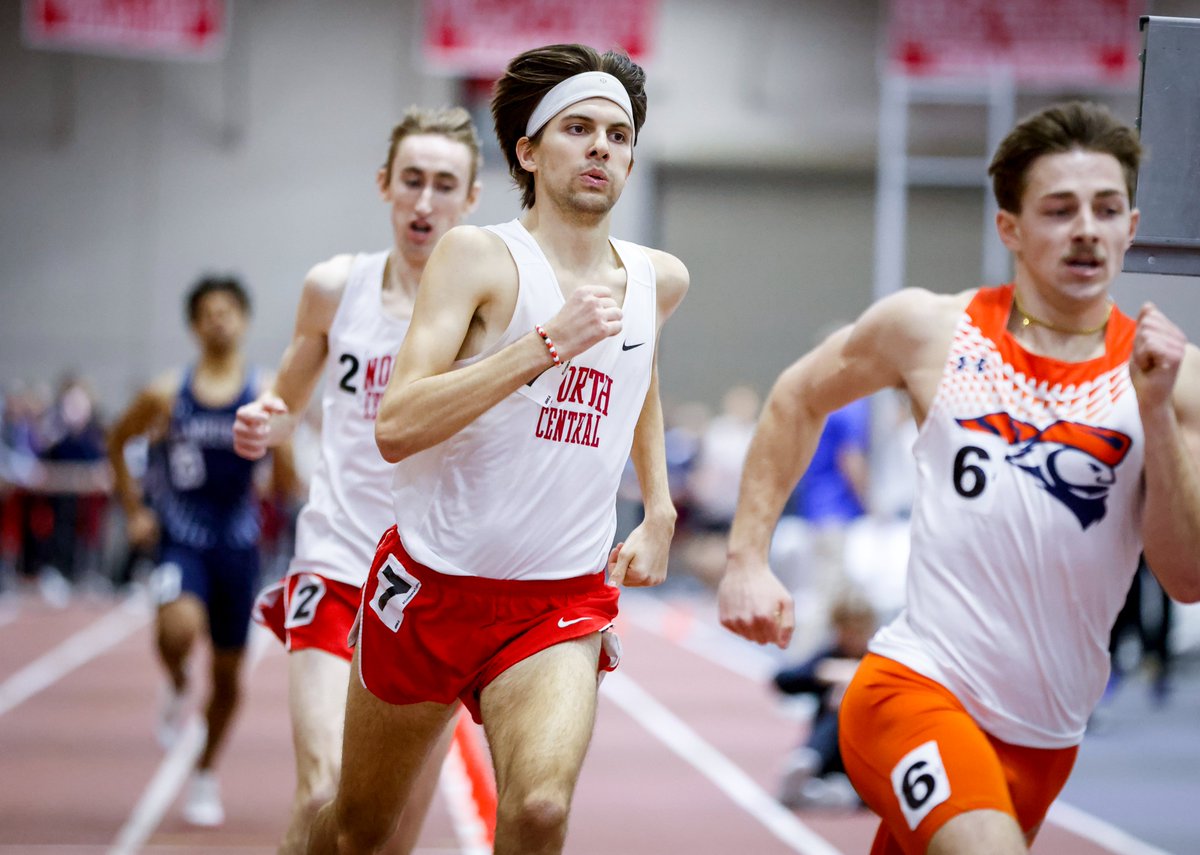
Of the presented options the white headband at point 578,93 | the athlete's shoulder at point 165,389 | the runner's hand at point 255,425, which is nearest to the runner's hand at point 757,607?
the white headband at point 578,93

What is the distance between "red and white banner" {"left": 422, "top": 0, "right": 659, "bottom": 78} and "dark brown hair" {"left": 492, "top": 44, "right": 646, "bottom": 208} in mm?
11547

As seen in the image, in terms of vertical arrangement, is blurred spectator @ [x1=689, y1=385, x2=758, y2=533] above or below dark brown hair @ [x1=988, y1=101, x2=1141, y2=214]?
below

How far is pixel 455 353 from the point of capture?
336 cm

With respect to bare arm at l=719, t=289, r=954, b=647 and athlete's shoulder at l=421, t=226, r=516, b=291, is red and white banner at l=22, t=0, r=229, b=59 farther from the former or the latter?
athlete's shoulder at l=421, t=226, r=516, b=291

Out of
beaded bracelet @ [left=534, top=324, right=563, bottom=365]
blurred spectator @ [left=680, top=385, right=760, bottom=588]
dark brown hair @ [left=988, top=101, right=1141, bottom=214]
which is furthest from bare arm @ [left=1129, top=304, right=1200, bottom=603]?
blurred spectator @ [left=680, top=385, right=760, bottom=588]

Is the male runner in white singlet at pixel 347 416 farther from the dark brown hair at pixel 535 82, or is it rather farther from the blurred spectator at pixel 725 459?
the blurred spectator at pixel 725 459

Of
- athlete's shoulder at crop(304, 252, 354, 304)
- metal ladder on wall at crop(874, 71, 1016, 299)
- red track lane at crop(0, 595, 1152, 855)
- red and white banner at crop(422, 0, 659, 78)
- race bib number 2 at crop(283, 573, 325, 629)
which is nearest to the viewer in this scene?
race bib number 2 at crop(283, 573, 325, 629)

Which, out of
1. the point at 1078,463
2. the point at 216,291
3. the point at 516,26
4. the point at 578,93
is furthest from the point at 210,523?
the point at 516,26

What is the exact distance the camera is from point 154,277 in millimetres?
20766

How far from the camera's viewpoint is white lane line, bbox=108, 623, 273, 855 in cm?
664

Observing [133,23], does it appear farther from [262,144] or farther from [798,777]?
[798,777]

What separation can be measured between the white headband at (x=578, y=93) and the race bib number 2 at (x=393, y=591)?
3.31 ft

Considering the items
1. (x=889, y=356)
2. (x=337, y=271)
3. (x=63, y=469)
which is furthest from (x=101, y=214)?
(x=889, y=356)

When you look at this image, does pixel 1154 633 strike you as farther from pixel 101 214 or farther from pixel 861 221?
pixel 101 214
